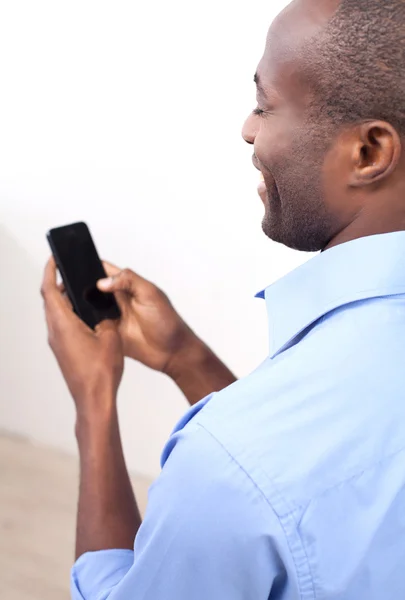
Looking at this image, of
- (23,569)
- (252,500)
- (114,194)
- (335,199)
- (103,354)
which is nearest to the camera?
(252,500)

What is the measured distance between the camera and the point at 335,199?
0.58 metres

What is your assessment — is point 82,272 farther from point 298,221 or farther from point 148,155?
point 148,155

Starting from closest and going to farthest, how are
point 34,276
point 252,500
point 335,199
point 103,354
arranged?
point 252,500
point 335,199
point 103,354
point 34,276

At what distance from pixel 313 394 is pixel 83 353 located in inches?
15.2

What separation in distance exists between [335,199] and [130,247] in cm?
113

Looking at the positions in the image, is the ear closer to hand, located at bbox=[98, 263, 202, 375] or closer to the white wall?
hand, located at bbox=[98, 263, 202, 375]

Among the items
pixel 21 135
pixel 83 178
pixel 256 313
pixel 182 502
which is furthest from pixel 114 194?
pixel 182 502

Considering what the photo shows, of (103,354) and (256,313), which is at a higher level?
(103,354)

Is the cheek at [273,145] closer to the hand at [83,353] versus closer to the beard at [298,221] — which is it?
the beard at [298,221]

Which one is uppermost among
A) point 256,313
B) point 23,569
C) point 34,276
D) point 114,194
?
point 114,194

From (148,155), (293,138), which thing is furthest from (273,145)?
(148,155)

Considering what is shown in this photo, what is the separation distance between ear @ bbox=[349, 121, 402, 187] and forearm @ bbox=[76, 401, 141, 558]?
34 centimetres

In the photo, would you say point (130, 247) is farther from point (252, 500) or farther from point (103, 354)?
point (252, 500)

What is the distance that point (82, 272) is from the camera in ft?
3.18
